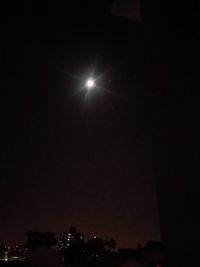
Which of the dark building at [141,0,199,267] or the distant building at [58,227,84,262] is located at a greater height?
the distant building at [58,227,84,262]

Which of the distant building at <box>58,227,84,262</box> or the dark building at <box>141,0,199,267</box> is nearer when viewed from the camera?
the dark building at <box>141,0,199,267</box>

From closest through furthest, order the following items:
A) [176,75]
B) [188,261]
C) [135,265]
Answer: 1. [188,261]
2. [176,75]
3. [135,265]

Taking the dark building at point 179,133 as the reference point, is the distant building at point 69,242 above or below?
above

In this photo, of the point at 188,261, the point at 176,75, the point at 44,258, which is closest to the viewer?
the point at 188,261

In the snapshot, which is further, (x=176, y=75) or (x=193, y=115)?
(x=176, y=75)

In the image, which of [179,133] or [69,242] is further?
[69,242]

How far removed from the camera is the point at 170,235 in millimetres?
1972

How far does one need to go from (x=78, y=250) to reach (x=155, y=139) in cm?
2128

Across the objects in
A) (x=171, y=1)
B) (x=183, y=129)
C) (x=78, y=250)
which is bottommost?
(x=183, y=129)

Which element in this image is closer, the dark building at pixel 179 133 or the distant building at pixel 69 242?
the dark building at pixel 179 133

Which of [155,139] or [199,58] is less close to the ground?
[199,58]

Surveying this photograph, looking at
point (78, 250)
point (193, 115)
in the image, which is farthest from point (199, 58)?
point (78, 250)

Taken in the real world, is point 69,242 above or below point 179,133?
above

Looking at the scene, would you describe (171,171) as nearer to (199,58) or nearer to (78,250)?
(199,58)
